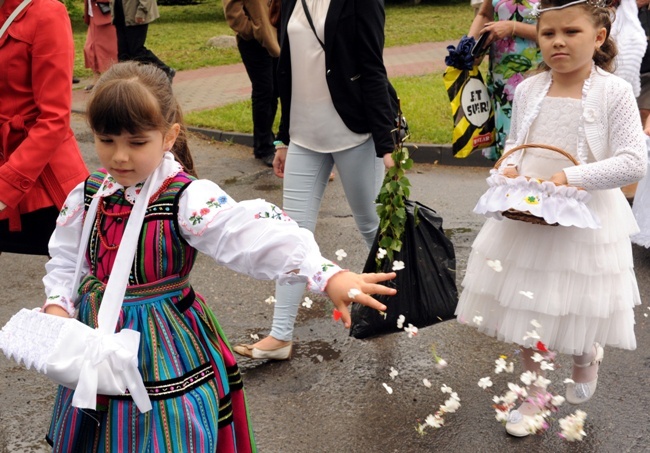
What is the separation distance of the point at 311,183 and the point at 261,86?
4.17m

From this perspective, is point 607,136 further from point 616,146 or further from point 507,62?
point 507,62

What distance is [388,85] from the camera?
448cm

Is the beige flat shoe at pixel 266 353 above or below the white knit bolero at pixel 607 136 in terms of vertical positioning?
below

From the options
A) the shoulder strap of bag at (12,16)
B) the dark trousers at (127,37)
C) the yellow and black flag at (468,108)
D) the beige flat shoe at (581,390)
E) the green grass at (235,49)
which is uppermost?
the shoulder strap of bag at (12,16)

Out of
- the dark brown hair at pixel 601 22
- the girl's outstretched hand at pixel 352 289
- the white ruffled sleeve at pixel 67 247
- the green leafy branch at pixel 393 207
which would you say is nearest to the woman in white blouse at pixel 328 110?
the green leafy branch at pixel 393 207

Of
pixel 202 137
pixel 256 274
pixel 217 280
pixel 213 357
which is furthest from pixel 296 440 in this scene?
pixel 202 137

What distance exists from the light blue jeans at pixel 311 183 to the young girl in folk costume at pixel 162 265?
1674 millimetres

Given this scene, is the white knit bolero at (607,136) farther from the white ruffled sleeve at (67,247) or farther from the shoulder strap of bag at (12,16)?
the shoulder strap of bag at (12,16)

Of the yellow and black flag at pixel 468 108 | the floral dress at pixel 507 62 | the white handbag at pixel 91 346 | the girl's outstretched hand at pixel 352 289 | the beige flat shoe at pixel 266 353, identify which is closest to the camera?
the girl's outstretched hand at pixel 352 289

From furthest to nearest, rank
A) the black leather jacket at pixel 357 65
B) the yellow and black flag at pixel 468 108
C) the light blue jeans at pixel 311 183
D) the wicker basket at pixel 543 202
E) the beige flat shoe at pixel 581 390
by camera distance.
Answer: the yellow and black flag at pixel 468 108 < the light blue jeans at pixel 311 183 < the black leather jacket at pixel 357 65 < the beige flat shoe at pixel 581 390 < the wicker basket at pixel 543 202

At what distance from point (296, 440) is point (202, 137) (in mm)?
6611

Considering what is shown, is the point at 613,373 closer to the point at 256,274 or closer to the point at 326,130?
the point at 326,130

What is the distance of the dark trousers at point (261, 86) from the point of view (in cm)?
845

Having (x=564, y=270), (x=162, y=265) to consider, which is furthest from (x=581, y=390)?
(x=162, y=265)
